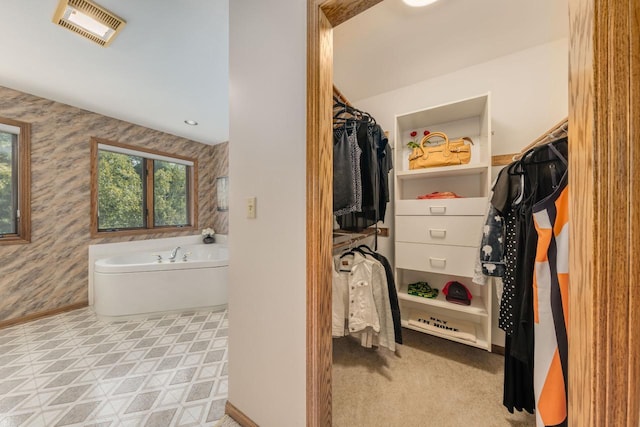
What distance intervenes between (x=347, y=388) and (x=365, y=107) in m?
2.38

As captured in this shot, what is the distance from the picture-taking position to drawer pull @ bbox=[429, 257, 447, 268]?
166 centimetres

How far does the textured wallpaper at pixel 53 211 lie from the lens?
229cm

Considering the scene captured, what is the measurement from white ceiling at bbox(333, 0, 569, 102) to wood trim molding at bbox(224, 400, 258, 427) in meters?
2.29

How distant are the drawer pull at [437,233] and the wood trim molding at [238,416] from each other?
1.57m

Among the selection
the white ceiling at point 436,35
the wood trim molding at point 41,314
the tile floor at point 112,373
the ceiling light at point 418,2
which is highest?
the white ceiling at point 436,35

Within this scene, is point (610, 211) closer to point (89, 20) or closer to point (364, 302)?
point (364, 302)

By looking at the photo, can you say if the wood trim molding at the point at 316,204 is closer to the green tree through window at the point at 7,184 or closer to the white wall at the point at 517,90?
the white wall at the point at 517,90

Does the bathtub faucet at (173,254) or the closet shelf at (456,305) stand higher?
the bathtub faucet at (173,254)

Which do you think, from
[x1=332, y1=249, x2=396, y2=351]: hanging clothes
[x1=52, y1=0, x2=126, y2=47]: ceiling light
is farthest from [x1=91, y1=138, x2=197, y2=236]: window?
[x1=332, y1=249, x2=396, y2=351]: hanging clothes

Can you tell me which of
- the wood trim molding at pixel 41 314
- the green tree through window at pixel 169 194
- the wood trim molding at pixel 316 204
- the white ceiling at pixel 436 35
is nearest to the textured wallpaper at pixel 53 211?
the wood trim molding at pixel 41 314

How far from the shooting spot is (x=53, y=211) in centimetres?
251

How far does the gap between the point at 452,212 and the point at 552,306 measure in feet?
3.07

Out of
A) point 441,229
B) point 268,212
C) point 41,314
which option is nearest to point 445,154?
point 441,229

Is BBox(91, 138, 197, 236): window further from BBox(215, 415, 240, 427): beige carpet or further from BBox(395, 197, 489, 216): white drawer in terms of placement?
BBox(395, 197, 489, 216): white drawer
